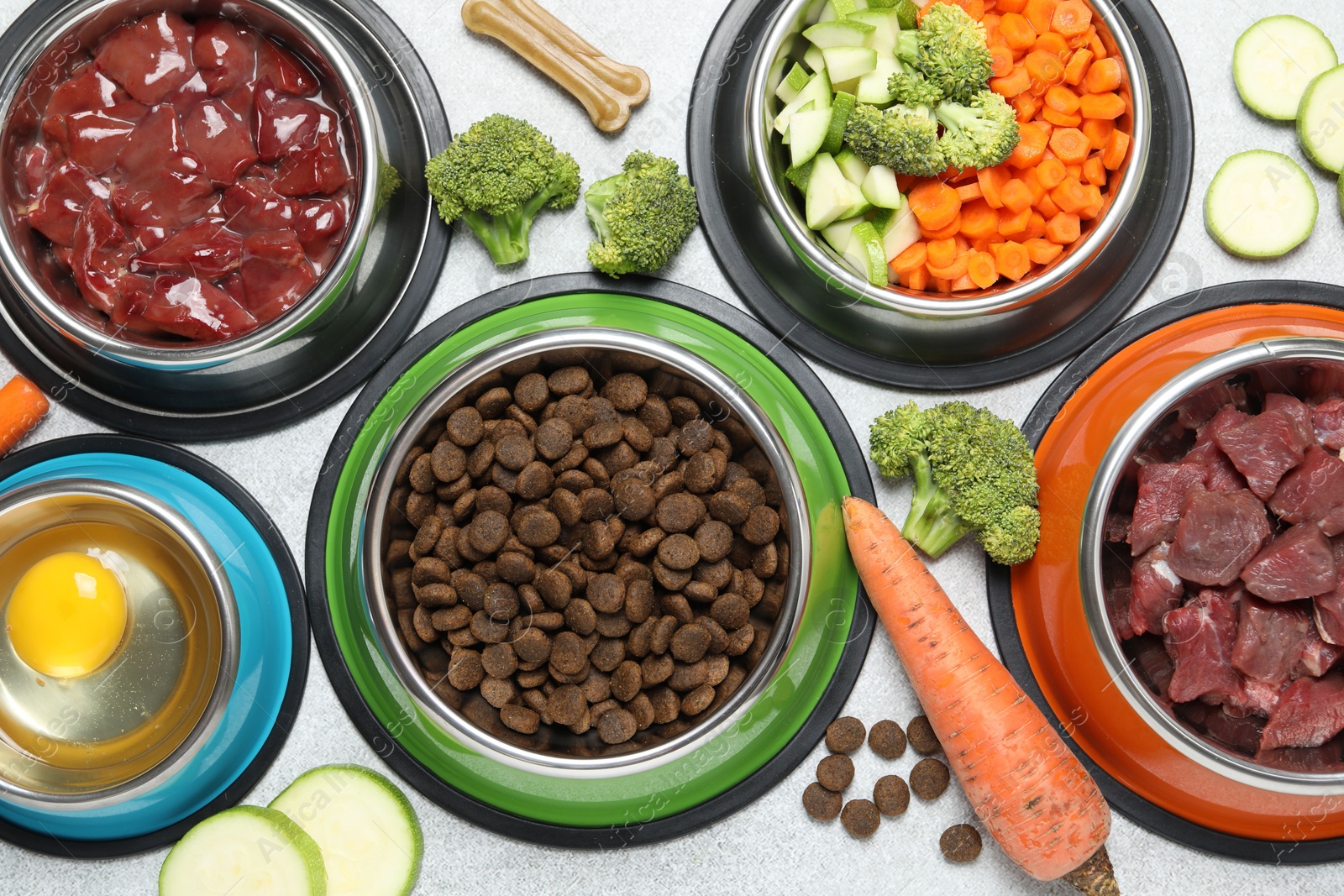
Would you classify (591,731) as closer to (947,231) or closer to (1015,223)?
(947,231)

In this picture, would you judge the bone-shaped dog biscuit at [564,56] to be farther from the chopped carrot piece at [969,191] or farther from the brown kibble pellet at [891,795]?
the brown kibble pellet at [891,795]

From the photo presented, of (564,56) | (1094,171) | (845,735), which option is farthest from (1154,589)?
(564,56)

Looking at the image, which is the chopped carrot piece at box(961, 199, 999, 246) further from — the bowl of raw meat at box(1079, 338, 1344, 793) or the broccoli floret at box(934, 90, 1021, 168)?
the bowl of raw meat at box(1079, 338, 1344, 793)

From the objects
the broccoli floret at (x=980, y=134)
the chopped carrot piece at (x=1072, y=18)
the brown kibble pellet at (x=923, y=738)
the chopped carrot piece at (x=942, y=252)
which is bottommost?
the brown kibble pellet at (x=923, y=738)

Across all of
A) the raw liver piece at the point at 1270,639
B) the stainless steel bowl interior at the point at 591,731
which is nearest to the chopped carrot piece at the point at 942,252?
the stainless steel bowl interior at the point at 591,731

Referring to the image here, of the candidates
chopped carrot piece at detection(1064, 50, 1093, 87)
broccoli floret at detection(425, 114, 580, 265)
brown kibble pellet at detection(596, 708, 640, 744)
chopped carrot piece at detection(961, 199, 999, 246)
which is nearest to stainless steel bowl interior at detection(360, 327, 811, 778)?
brown kibble pellet at detection(596, 708, 640, 744)

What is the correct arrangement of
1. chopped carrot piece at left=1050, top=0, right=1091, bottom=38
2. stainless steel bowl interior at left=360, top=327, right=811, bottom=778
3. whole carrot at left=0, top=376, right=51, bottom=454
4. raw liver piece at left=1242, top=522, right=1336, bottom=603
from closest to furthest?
raw liver piece at left=1242, top=522, right=1336, bottom=603 → stainless steel bowl interior at left=360, top=327, right=811, bottom=778 → chopped carrot piece at left=1050, top=0, right=1091, bottom=38 → whole carrot at left=0, top=376, right=51, bottom=454
